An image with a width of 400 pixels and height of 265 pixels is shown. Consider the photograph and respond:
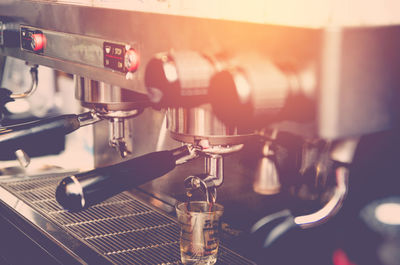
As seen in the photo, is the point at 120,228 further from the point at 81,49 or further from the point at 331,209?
the point at 331,209

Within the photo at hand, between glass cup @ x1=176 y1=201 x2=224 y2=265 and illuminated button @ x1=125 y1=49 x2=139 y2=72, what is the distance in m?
0.30

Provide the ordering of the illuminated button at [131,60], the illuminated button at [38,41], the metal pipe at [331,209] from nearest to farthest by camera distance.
Result: the metal pipe at [331,209] < the illuminated button at [131,60] < the illuminated button at [38,41]

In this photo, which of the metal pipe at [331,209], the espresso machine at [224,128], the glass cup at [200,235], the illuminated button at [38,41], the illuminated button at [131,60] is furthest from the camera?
the illuminated button at [38,41]

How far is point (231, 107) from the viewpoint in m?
0.60

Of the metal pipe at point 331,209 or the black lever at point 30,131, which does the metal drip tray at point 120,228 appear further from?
the metal pipe at point 331,209

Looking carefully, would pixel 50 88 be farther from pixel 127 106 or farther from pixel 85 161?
pixel 127 106

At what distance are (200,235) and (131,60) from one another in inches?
14.2

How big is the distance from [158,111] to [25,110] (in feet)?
3.00

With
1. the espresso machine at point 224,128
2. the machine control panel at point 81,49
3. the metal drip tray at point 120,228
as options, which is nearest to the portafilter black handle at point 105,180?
the espresso machine at point 224,128

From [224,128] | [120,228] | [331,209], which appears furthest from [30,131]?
[331,209]

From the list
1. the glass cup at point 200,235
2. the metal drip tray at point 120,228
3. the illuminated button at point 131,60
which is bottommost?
the metal drip tray at point 120,228

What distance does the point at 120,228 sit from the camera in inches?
47.4

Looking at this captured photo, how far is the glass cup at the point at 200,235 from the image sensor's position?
976mm

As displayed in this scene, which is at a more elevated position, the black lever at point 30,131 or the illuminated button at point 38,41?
the illuminated button at point 38,41
